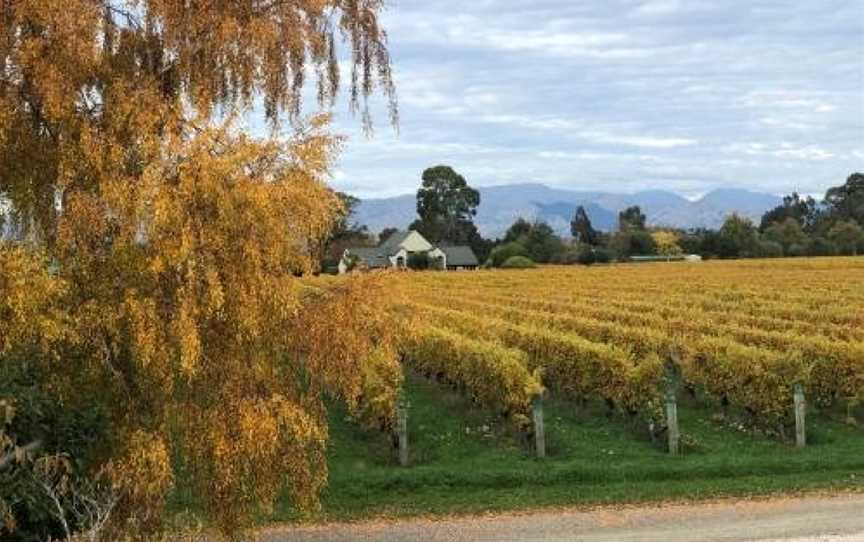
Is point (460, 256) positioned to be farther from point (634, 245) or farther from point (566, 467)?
point (566, 467)

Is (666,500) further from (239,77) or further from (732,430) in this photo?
(239,77)

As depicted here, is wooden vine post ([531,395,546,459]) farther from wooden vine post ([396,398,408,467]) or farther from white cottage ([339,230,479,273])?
white cottage ([339,230,479,273])

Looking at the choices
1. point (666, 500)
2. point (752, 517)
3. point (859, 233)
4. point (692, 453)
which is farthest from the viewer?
point (859, 233)

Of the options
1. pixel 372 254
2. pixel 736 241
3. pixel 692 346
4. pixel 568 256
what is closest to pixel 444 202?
pixel 372 254

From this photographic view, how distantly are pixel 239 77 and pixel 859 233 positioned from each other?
4197 inches

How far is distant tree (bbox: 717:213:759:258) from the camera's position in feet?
344

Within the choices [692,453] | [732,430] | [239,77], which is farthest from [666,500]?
[239,77]

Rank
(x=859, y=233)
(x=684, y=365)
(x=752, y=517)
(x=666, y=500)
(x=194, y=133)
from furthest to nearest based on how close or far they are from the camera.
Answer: (x=859, y=233), (x=684, y=365), (x=666, y=500), (x=752, y=517), (x=194, y=133)

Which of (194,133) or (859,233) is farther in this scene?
(859,233)

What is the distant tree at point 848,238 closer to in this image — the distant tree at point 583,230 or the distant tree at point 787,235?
the distant tree at point 787,235

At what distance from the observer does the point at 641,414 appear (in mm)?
18875

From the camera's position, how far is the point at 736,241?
10556 cm

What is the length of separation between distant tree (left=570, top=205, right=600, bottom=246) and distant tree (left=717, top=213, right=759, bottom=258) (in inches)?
757

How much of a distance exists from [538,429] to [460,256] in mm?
96380
